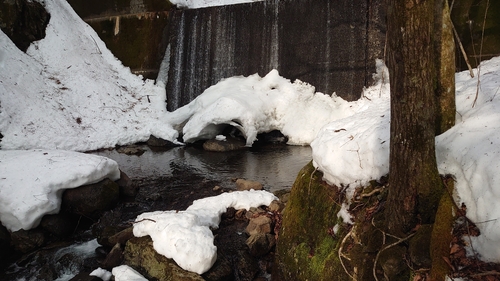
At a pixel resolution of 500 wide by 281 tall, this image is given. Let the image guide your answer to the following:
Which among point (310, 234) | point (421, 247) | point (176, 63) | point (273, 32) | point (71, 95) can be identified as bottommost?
point (310, 234)

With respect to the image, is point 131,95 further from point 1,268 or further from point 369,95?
point 1,268

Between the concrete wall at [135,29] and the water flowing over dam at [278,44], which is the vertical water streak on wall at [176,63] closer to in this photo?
the water flowing over dam at [278,44]

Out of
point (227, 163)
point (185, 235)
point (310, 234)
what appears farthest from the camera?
point (227, 163)

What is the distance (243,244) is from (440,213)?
2869mm

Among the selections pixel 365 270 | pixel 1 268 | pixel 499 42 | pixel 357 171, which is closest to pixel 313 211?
pixel 357 171

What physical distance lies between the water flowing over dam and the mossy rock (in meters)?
9.57

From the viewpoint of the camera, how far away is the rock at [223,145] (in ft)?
38.4

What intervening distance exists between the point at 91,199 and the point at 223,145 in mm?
5875

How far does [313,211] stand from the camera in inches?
144

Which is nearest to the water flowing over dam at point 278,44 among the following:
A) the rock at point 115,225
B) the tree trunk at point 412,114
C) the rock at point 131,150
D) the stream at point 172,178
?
the stream at point 172,178

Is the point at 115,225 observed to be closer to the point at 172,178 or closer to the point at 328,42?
the point at 172,178

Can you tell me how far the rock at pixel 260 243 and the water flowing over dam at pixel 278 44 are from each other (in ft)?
30.0

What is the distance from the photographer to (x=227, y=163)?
→ 1012 centimetres

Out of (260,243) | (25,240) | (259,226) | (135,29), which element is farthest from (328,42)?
(25,240)
